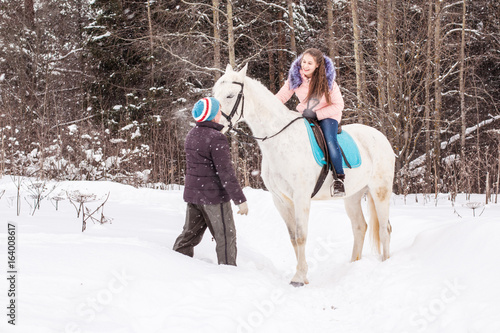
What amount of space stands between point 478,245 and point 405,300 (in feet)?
2.59

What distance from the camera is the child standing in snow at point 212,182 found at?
3.82 m

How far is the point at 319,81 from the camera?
419cm

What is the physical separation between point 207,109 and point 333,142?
1.43 m

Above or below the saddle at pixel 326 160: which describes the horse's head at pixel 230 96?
above

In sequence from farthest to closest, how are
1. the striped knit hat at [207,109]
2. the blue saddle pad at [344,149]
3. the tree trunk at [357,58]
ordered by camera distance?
1. the tree trunk at [357,58]
2. the blue saddle pad at [344,149]
3. the striped knit hat at [207,109]

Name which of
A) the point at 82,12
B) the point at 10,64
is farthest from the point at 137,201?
the point at 82,12

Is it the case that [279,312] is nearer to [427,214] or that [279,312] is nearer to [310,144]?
[310,144]

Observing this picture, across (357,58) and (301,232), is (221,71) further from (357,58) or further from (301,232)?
(301,232)

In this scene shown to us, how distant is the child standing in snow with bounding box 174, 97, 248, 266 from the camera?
150 inches

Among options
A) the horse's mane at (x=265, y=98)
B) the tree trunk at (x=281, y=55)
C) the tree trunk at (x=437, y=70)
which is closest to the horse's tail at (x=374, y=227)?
the horse's mane at (x=265, y=98)

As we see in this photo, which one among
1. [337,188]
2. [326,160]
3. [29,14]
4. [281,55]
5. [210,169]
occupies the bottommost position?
[337,188]

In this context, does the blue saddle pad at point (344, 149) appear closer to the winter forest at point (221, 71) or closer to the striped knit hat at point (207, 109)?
the striped knit hat at point (207, 109)

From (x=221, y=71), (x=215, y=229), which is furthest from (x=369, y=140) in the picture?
(x=221, y=71)

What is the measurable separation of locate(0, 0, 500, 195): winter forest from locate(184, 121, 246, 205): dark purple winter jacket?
6.69m
